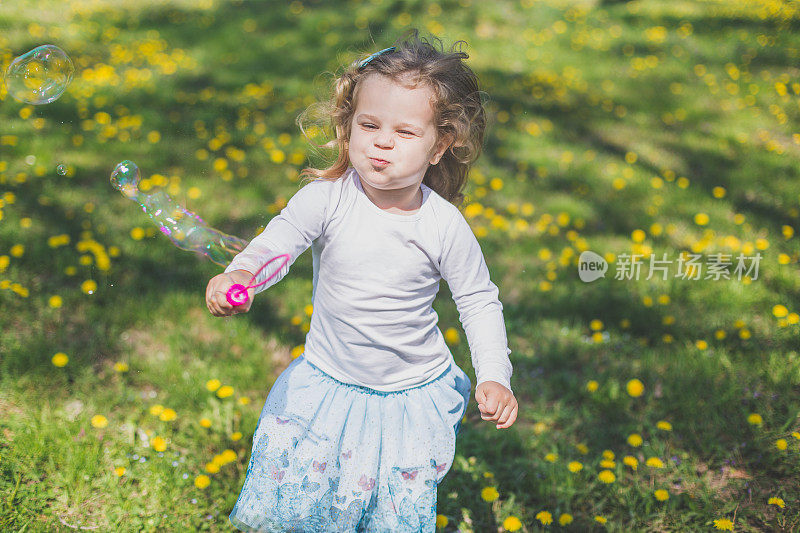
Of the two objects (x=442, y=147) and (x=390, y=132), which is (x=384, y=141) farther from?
(x=442, y=147)

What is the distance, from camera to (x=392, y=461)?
1.86m

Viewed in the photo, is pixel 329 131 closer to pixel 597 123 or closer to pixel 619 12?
pixel 597 123

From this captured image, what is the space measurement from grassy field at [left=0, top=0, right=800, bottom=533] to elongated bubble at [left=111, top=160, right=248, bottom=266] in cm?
57

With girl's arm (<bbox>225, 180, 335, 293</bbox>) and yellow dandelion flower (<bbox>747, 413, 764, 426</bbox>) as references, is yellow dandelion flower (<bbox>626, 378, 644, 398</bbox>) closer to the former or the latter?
yellow dandelion flower (<bbox>747, 413, 764, 426</bbox>)

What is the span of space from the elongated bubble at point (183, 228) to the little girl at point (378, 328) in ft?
1.15

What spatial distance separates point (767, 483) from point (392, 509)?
5.20ft

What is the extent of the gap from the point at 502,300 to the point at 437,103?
77.7 inches

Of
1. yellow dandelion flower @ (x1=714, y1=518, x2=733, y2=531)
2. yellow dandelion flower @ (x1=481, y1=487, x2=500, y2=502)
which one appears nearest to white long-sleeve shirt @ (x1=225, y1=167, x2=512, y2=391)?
yellow dandelion flower @ (x1=481, y1=487, x2=500, y2=502)

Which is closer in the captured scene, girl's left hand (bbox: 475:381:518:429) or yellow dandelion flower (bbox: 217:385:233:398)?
girl's left hand (bbox: 475:381:518:429)

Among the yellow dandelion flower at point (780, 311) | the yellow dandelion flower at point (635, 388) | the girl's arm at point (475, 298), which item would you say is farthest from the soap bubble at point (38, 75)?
the yellow dandelion flower at point (780, 311)

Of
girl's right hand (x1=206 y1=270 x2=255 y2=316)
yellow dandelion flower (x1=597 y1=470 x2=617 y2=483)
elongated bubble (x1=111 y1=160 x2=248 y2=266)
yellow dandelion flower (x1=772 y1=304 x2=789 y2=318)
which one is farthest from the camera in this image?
yellow dandelion flower (x1=772 y1=304 x2=789 y2=318)

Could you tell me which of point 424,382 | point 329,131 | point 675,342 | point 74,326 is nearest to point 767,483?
point 675,342

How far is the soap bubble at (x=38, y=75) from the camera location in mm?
2611

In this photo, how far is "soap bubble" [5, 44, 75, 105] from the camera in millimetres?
2611
